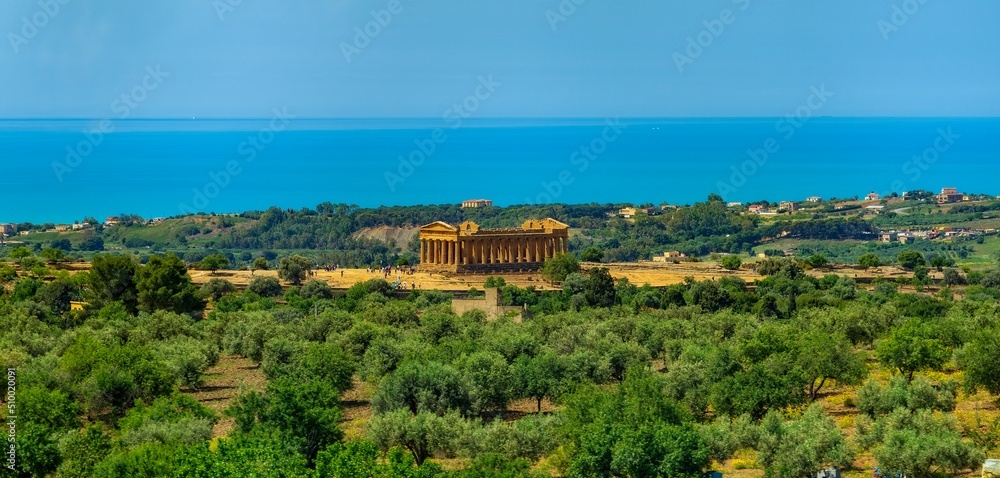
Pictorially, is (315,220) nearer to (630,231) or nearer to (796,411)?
(630,231)

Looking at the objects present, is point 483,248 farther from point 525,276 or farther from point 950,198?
point 950,198

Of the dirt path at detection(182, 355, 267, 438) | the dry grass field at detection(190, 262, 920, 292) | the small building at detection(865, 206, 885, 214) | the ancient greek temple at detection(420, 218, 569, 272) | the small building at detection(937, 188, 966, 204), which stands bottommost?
the dirt path at detection(182, 355, 267, 438)

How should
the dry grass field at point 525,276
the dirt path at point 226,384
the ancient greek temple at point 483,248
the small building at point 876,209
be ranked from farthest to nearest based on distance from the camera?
1. the small building at point 876,209
2. the ancient greek temple at point 483,248
3. the dry grass field at point 525,276
4. the dirt path at point 226,384

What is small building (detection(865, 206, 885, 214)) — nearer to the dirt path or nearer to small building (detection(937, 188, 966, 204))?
small building (detection(937, 188, 966, 204))

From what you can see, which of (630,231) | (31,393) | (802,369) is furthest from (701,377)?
(630,231)

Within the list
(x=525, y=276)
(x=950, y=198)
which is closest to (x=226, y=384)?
(x=525, y=276)

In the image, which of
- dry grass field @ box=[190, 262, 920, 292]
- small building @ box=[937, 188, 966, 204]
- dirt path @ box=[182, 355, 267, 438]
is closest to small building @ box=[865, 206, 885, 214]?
small building @ box=[937, 188, 966, 204]

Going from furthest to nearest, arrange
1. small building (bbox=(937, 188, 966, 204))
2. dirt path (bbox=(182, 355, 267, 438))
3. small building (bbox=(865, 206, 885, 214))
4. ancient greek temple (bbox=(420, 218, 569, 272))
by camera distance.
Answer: small building (bbox=(937, 188, 966, 204)) < small building (bbox=(865, 206, 885, 214)) < ancient greek temple (bbox=(420, 218, 569, 272)) < dirt path (bbox=(182, 355, 267, 438))

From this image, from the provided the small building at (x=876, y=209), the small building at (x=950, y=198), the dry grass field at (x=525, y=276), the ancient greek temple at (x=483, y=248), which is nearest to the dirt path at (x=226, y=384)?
the dry grass field at (x=525, y=276)

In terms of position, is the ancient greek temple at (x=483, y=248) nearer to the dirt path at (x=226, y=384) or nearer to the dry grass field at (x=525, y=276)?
the dry grass field at (x=525, y=276)
